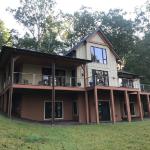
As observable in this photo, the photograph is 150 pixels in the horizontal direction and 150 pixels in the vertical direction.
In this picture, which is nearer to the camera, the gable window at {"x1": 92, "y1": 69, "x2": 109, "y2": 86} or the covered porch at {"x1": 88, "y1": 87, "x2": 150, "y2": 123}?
the covered porch at {"x1": 88, "y1": 87, "x2": 150, "y2": 123}

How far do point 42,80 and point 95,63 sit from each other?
695cm

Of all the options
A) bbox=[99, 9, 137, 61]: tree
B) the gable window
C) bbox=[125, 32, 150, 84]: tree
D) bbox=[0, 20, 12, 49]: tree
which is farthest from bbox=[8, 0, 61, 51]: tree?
the gable window

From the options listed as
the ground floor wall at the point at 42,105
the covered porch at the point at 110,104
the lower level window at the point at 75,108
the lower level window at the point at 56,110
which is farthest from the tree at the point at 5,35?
the covered porch at the point at 110,104

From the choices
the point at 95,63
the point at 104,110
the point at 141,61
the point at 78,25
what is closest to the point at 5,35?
the point at 78,25

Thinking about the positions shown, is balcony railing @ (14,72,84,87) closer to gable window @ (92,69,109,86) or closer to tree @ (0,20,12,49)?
gable window @ (92,69,109,86)

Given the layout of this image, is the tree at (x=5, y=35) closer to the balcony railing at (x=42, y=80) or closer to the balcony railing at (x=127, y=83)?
the balcony railing at (x=42, y=80)

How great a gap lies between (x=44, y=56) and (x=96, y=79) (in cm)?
651

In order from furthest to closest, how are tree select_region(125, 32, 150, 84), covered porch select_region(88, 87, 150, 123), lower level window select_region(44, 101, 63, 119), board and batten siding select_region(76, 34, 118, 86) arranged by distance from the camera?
tree select_region(125, 32, 150, 84) → board and batten siding select_region(76, 34, 118, 86) → covered porch select_region(88, 87, 150, 123) → lower level window select_region(44, 101, 63, 119)

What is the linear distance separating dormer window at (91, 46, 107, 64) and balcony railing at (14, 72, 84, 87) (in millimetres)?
3627

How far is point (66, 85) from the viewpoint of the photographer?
854 inches

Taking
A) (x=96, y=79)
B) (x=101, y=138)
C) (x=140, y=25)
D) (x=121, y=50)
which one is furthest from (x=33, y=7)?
(x=101, y=138)

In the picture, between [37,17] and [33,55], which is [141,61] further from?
[33,55]

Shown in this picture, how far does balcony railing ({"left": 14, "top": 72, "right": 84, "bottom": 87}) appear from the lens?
2028 cm

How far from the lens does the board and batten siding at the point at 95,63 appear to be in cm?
2406
